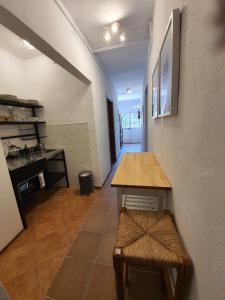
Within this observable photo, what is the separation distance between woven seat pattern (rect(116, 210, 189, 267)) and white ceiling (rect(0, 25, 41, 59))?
271 cm

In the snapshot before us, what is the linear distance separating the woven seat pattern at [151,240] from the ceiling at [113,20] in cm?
217

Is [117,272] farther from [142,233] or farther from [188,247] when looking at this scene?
[188,247]

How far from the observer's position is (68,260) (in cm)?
134

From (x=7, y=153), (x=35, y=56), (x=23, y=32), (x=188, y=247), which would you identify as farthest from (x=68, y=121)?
(x=188, y=247)

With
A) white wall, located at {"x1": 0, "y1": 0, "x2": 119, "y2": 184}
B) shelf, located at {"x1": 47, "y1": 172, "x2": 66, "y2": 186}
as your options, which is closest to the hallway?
shelf, located at {"x1": 47, "y1": 172, "x2": 66, "y2": 186}

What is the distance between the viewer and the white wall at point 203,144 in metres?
0.42

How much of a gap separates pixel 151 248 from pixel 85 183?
194 centimetres

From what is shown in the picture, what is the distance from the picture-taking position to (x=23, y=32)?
1.07m

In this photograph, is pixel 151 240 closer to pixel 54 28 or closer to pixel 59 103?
pixel 54 28

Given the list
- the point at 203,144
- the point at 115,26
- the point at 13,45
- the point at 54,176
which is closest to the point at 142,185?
the point at 203,144

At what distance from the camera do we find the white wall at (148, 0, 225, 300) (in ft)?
1.37

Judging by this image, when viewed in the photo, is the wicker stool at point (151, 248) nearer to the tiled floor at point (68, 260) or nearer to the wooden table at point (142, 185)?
the wooden table at point (142, 185)

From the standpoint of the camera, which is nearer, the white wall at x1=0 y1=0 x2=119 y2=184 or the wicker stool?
the wicker stool

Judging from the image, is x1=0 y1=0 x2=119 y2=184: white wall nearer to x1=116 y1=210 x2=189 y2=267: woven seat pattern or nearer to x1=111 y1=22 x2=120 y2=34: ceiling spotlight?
x1=111 y1=22 x2=120 y2=34: ceiling spotlight
